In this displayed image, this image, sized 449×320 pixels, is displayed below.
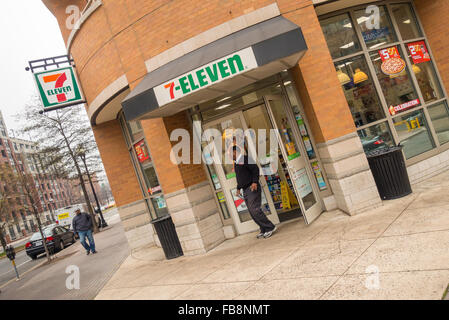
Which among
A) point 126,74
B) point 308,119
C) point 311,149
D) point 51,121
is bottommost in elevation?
point 311,149

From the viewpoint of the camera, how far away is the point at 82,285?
7.44 metres

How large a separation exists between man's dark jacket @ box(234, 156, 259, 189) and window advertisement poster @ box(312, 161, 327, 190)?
1.24 metres

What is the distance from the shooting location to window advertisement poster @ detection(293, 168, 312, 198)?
231 inches

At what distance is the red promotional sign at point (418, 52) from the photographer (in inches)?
266

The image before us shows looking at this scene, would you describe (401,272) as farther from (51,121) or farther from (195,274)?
(51,121)

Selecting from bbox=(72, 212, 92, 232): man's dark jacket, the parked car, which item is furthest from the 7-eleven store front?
the parked car

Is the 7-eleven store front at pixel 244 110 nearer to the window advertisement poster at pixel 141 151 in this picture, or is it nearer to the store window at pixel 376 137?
the store window at pixel 376 137

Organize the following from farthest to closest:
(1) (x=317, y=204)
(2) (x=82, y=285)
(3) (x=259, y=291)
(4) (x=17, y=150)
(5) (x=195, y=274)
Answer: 1. (4) (x=17, y=150)
2. (2) (x=82, y=285)
3. (1) (x=317, y=204)
4. (5) (x=195, y=274)
5. (3) (x=259, y=291)

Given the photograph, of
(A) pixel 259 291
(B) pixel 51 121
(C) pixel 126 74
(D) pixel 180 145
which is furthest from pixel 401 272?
(B) pixel 51 121

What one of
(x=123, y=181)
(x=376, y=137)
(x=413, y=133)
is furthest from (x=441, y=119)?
(x=123, y=181)

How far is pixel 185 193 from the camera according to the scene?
6590 millimetres

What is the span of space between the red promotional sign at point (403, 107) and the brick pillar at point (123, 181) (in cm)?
→ 757

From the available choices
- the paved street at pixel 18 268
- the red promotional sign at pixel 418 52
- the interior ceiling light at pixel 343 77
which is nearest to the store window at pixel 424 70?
the red promotional sign at pixel 418 52
